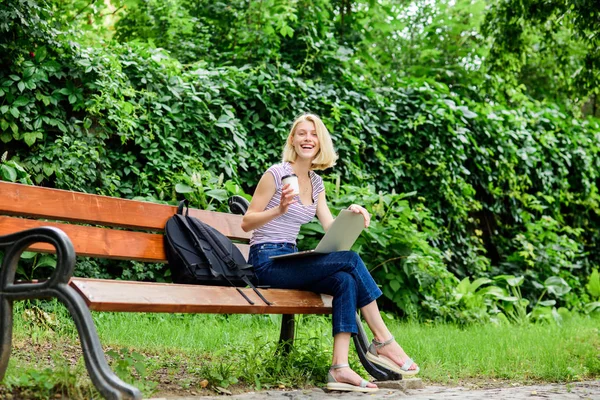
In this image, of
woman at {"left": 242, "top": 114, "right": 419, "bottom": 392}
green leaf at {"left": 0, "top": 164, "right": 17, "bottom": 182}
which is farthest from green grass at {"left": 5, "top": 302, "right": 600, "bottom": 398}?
green leaf at {"left": 0, "top": 164, "right": 17, "bottom": 182}

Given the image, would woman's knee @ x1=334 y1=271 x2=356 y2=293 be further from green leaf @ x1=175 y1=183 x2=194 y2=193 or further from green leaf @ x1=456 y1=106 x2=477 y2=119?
green leaf @ x1=456 y1=106 x2=477 y2=119

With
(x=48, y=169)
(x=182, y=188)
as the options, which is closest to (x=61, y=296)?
(x=48, y=169)

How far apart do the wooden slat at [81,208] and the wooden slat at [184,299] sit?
1.81 ft

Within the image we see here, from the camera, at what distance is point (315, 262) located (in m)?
3.96

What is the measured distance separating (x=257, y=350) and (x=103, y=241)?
1.12 m

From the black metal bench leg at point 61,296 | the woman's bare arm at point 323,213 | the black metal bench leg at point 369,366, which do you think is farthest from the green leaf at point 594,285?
the black metal bench leg at point 61,296

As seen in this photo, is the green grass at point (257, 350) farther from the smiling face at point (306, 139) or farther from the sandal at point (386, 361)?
the smiling face at point (306, 139)

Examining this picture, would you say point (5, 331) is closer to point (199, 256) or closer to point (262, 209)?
point (199, 256)

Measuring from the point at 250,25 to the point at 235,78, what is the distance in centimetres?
112

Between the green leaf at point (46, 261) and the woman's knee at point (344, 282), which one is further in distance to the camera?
the green leaf at point (46, 261)

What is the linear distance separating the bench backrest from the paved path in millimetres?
824

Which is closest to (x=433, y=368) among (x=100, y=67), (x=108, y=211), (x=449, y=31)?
(x=108, y=211)

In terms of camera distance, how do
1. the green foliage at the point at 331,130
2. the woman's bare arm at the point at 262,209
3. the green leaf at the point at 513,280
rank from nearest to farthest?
the woman's bare arm at the point at 262,209 < the green foliage at the point at 331,130 < the green leaf at the point at 513,280

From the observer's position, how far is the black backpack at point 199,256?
12.5 feet
